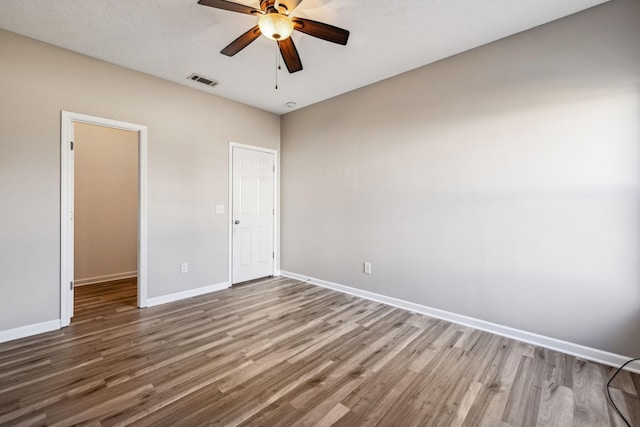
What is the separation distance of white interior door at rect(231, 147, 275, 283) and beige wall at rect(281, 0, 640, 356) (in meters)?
1.42

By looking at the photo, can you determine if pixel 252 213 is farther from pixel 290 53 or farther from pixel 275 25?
pixel 275 25

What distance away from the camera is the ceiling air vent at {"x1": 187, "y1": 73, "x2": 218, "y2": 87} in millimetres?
3351

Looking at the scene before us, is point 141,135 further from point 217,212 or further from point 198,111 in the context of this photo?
point 217,212

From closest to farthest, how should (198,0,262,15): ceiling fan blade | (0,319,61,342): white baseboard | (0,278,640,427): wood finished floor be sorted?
(0,278,640,427): wood finished floor
(198,0,262,15): ceiling fan blade
(0,319,61,342): white baseboard

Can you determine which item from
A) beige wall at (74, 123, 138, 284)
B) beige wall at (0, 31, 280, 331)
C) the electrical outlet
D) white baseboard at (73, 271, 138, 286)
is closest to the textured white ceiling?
beige wall at (0, 31, 280, 331)

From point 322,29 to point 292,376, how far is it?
250 cm

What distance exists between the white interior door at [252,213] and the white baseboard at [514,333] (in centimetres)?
159

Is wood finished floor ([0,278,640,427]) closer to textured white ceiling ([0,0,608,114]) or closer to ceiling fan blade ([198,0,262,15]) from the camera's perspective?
ceiling fan blade ([198,0,262,15])

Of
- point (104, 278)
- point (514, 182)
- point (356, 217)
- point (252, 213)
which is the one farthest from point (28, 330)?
point (514, 182)

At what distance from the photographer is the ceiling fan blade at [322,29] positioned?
6.28 feet

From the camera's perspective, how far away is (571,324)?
2346mm

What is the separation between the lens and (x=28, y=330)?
2596mm

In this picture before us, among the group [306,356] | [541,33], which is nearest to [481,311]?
[306,356]

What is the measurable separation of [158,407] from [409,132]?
3.35m
